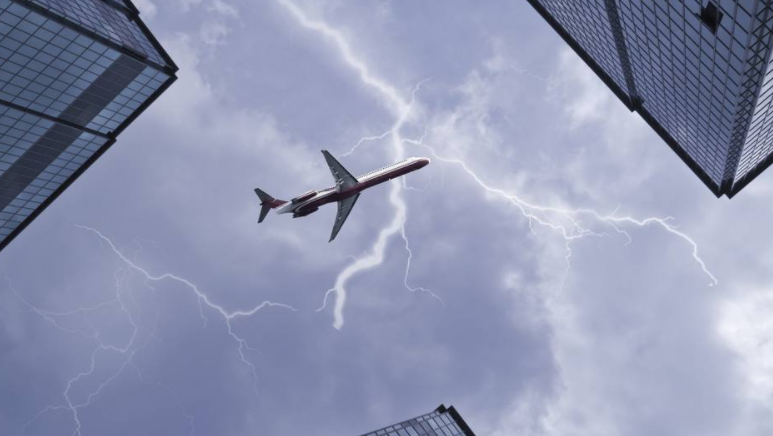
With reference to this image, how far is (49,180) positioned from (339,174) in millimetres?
39142

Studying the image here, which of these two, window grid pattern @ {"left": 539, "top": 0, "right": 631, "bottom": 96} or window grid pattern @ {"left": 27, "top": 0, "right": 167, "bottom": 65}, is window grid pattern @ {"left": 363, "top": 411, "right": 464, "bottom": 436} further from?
window grid pattern @ {"left": 539, "top": 0, "right": 631, "bottom": 96}

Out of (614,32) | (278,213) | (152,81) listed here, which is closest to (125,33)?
(152,81)

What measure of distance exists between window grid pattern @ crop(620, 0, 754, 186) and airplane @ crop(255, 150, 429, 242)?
28.1 metres

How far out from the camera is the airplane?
2694 inches

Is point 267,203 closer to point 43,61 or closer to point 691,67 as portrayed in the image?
point 43,61

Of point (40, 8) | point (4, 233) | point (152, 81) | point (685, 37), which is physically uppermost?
point (685, 37)

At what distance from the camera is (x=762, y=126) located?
5625 centimetres

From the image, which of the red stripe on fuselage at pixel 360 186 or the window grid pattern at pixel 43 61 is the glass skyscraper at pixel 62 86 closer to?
the window grid pattern at pixel 43 61

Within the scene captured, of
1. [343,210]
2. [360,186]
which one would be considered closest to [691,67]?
[360,186]

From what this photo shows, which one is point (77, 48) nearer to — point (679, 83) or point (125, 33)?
point (125, 33)

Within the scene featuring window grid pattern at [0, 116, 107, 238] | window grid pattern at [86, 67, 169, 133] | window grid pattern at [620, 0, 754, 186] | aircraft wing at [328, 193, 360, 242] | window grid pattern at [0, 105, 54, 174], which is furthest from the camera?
window grid pattern at [0, 116, 107, 238]

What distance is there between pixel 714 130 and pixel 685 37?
64.7ft

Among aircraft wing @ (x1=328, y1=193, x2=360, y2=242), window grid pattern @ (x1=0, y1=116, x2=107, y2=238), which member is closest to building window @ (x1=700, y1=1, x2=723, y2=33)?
aircraft wing @ (x1=328, y1=193, x2=360, y2=242)

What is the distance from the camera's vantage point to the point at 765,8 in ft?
104
